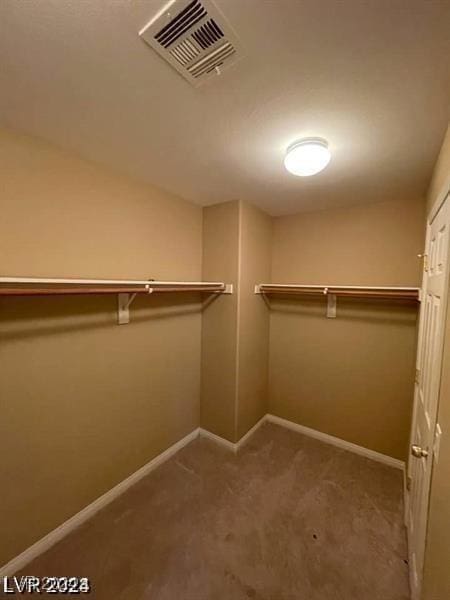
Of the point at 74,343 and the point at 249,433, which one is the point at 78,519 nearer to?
the point at 74,343

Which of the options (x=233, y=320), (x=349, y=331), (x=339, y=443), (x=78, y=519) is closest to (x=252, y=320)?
(x=233, y=320)

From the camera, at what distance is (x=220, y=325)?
2.35 meters

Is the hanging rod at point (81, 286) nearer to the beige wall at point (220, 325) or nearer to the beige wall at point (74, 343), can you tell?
the beige wall at point (74, 343)

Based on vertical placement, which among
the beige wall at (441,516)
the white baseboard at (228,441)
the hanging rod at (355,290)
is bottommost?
the white baseboard at (228,441)

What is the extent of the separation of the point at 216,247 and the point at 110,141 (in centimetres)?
120

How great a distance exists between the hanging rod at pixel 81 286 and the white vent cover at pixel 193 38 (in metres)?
1.07

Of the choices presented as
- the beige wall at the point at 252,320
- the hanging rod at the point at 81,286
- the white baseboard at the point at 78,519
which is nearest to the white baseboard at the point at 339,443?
the beige wall at the point at 252,320

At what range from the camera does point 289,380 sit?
2.67m

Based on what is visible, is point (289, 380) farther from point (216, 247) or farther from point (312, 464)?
point (216, 247)

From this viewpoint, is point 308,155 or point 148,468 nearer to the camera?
point 308,155

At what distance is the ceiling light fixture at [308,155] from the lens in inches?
49.8

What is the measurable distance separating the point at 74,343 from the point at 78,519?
117 centimetres

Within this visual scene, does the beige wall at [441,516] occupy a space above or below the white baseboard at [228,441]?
above

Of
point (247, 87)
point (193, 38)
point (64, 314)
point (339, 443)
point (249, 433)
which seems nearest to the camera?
point (193, 38)
